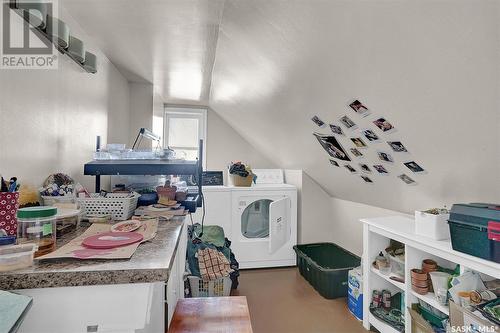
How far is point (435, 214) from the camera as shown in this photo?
1496 millimetres

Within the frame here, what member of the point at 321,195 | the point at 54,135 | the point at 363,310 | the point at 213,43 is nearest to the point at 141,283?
the point at 54,135

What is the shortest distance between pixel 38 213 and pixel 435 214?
1.90 m

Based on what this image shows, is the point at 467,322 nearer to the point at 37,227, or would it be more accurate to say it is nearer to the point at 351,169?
the point at 351,169

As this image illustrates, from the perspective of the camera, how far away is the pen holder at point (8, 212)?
755 mm

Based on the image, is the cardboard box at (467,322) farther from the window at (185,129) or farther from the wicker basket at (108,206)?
the window at (185,129)

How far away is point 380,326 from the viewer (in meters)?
1.86

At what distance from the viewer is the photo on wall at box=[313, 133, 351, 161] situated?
201 cm

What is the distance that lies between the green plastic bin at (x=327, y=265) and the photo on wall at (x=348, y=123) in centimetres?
145

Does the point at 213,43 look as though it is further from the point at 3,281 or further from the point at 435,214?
the point at 435,214

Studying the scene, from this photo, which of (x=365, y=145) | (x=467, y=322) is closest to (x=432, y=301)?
(x=467, y=322)

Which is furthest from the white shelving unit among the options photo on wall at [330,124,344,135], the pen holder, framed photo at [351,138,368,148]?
the pen holder

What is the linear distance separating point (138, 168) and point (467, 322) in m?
1.79

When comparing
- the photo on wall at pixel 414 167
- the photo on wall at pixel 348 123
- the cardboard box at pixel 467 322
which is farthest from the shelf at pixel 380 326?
the photo on wall at pixel 348 123

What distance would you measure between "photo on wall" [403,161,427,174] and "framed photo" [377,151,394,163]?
9 centimetres
